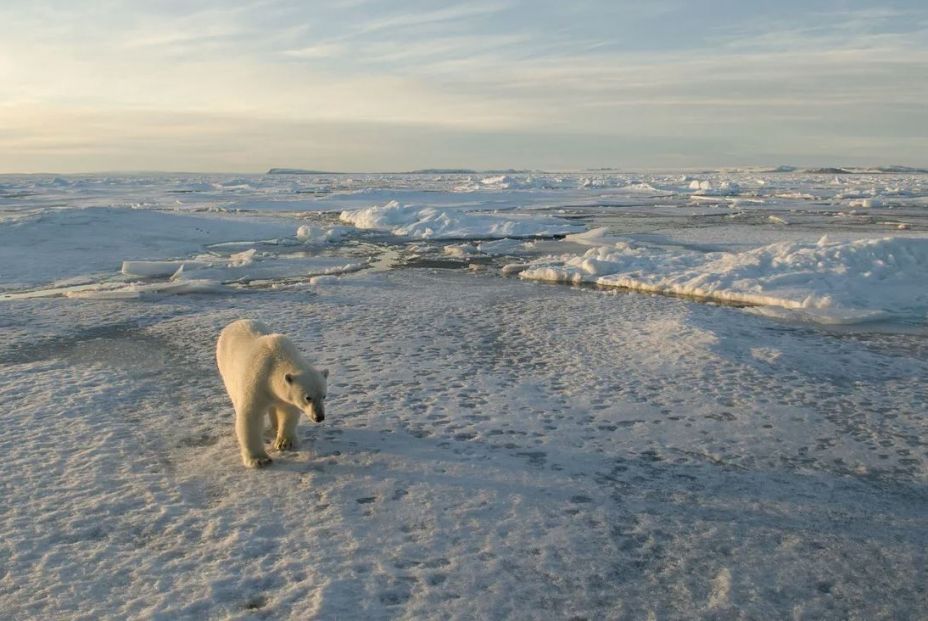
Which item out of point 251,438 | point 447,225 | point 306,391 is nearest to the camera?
point 306,391

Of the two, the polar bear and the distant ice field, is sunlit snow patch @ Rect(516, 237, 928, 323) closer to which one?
the distant ice field

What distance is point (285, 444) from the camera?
4.38 meters

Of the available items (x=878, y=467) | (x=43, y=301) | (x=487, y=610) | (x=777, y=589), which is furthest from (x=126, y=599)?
(x=43, y=301)

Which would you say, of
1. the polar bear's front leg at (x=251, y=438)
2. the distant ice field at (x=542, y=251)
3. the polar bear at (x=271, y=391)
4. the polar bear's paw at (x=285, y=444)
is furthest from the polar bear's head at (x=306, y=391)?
the distant ice field at (x=542, y=251)

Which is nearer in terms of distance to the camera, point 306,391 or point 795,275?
point 306,391

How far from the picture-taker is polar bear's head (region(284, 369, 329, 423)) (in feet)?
12.7

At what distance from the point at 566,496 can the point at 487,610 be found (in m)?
1.10

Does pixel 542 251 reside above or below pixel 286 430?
below

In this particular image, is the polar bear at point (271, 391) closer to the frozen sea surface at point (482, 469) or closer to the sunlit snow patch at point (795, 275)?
the frozen sea surface at point (482, 469)

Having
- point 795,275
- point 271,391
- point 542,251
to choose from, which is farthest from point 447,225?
point 271,391

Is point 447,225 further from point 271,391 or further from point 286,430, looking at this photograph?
point 271,391

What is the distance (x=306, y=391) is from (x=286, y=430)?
61 centimetres

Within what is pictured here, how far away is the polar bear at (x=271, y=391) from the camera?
390 centimetres

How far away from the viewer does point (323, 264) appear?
13945 mm
